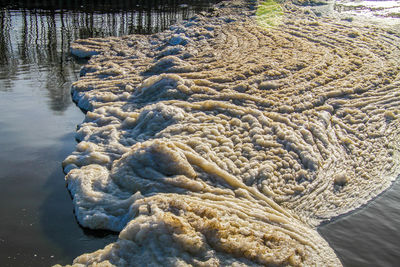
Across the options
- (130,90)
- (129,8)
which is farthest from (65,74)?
(129,8)

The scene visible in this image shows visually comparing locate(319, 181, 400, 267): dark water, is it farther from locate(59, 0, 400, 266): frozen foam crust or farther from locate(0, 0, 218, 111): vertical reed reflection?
locate(0, 0, 218, 111): vertical reed reflection

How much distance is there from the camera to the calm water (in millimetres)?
3820

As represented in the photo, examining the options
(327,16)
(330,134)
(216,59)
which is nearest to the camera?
(330,134)

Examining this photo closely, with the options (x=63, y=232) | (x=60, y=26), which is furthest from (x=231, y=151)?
(x=60, y=26)

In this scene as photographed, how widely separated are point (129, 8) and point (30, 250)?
17.9 m

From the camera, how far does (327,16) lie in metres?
16.8

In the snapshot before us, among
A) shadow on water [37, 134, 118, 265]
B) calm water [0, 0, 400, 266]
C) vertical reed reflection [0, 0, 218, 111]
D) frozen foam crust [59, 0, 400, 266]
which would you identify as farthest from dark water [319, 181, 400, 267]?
vertical reed reflection [0, 0, 218, 111]

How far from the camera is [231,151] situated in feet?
17.5

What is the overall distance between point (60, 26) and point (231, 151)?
11929 mm

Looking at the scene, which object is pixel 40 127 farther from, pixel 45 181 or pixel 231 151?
pixel 231 151

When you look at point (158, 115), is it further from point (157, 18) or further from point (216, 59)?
point (157, 18)

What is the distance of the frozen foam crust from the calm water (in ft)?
0.67

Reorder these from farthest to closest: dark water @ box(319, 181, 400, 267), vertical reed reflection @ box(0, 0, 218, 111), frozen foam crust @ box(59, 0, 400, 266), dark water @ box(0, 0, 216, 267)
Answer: vertical reed reflection @ box(0, 0, 218, 111)
dark water @ box(0, 0, 216, 267)
dark water @ box(319, 181, 400, 267)
frozen foam crust @ box(59, 0, 400, 266)

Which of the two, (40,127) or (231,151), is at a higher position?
(231,151)
